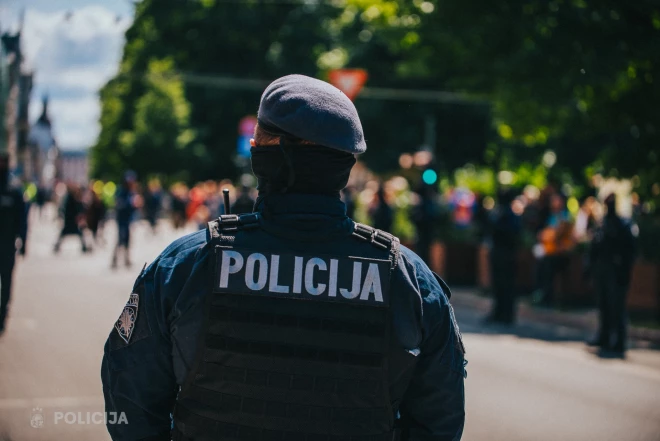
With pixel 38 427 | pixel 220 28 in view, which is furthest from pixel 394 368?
pixel 220 28

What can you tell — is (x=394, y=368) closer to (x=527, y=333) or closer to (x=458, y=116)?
(x=527, y=333)

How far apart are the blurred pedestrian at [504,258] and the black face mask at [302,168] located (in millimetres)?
11372

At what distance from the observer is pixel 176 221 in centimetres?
3719

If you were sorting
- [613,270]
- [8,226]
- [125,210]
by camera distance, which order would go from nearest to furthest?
[8,226], [613,270], [125,210]

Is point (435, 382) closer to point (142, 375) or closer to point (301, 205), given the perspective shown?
point (301, 205)

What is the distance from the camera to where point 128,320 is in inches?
86.3

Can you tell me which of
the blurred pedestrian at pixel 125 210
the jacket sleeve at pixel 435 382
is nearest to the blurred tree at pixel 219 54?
the blurred pedestrian at pixel 125 210

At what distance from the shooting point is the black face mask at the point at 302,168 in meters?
2.18

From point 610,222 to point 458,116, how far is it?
27736 mm

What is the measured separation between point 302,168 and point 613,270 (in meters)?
9.84

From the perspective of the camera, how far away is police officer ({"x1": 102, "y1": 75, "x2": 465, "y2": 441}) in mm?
2115

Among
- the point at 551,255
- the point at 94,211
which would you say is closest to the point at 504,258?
the point at 551,255
